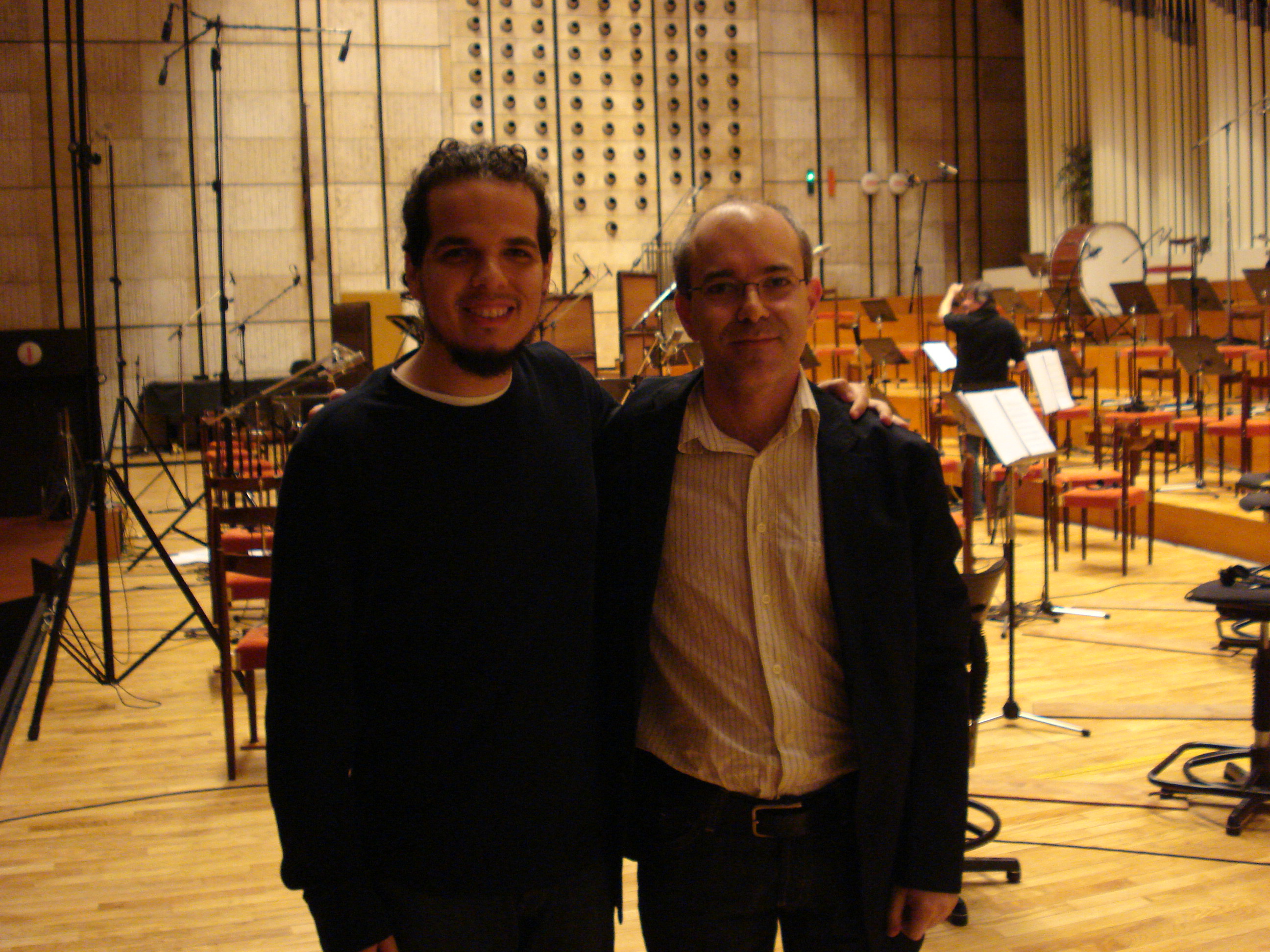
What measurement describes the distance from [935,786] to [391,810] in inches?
25.0

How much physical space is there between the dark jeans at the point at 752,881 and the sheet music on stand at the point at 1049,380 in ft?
18.2

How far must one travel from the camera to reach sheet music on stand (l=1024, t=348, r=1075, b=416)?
654 cm

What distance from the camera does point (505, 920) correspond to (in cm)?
132

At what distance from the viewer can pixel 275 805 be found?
4.17ft

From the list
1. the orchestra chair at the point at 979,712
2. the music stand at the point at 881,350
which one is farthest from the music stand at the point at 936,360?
the orchestra chair at the point at 979,712

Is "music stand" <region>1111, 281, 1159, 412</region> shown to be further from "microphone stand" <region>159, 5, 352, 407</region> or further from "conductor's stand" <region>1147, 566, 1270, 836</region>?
"microphone stand" <region>159, 5, 352, 407</region>

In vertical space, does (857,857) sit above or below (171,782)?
above

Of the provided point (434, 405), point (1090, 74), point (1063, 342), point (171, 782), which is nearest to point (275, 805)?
point (434, 405)

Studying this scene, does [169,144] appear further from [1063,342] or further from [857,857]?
[857,857]

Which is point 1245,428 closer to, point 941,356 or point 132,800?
point 941,356

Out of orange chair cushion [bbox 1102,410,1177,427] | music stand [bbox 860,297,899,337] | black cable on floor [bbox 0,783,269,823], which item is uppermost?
music stand [bbox 860,297,899,337]

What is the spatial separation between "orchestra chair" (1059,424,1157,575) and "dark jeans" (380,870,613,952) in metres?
5.24

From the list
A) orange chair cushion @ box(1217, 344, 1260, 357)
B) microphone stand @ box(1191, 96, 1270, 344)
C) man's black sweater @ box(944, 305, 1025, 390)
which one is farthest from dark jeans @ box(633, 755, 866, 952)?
microphone stand @ box(1191, 96, 1270, 344)

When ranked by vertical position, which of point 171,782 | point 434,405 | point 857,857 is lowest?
point 171,782
